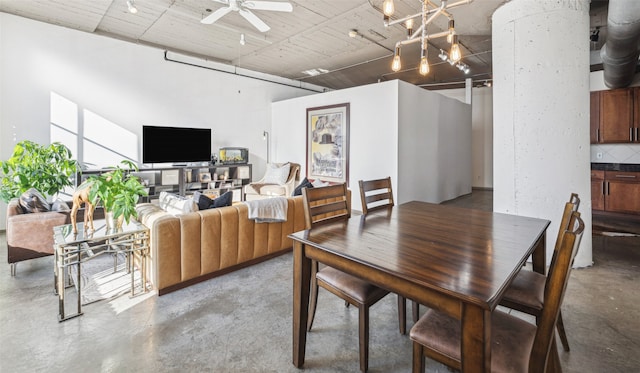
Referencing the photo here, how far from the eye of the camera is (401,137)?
18.0ft

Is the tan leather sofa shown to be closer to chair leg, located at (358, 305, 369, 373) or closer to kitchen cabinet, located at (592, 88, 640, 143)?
chair leg, located at (358, 305, 369, 373)

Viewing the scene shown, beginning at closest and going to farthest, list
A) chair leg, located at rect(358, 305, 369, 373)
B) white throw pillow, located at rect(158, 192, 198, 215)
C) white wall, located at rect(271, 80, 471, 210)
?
chair leg, located at rect(358, 305, 369, 373), white throw pillow, located at rect(158, 192, 198, 215), white wall, located at rect(271, 80, 471, 210)

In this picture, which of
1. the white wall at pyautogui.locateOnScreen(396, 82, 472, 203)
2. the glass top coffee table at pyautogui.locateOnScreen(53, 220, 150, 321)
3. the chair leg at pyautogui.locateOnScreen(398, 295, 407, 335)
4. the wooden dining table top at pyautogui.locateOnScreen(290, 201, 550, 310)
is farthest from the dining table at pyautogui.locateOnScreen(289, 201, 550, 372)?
the white wall at pyautogui.locateOnScreen(396, 82, 472, 203)

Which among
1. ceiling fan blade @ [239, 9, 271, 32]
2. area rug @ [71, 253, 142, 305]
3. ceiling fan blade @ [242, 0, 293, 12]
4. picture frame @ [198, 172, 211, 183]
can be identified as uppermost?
ceiling fan blade @ [239, 9, 271, 32]

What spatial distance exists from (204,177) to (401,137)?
3.96m

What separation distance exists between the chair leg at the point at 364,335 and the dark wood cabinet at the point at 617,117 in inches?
247

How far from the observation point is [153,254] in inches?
100

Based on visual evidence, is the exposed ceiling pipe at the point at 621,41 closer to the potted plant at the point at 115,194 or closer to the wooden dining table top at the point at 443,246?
the wooden dining table top at the point at 443,246

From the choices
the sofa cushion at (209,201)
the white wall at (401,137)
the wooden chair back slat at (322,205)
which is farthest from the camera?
the white wall at (401,137)

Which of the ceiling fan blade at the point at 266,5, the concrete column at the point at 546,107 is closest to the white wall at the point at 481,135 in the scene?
the concrete column at the point at 546,107

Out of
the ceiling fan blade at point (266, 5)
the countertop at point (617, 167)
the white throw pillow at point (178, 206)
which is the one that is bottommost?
the white throw pillow at point (178, 206)

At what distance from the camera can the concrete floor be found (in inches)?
68.6

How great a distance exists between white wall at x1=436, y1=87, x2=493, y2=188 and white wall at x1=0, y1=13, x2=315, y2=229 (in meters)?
6.05

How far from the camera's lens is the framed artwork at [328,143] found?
249 inches
